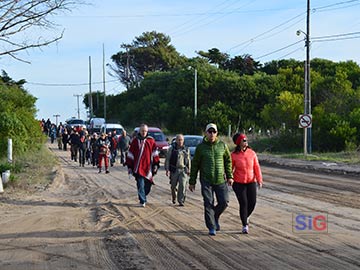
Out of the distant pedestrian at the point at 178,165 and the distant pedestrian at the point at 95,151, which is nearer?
the distant pedestrian at the point at 178,165

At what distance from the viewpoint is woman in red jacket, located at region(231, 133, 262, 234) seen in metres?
10.7

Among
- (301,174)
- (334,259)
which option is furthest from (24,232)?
(301,174)

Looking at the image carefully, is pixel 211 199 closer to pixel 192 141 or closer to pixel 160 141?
pixel 192 141

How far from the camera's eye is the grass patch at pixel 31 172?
1853cm

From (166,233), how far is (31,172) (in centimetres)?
1303

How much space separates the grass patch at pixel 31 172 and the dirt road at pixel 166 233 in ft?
5.71

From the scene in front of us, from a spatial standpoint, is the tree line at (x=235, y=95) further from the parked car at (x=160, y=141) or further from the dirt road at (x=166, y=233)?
the dirt road at (x=166, y=233)

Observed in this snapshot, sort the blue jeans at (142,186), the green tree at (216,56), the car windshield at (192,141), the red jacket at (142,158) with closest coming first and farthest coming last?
the red jacket at (142,158), the blue jeans at (142,186), the car windshield at (192,141), the green tree at (216,56)

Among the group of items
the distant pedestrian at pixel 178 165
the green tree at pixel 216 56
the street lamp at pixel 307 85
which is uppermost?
the green tree at pixel 216 56

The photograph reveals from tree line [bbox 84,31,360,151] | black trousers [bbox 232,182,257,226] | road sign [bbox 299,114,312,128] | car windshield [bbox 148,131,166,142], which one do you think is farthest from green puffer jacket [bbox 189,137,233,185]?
tree line [bbox 84,31,360,151]

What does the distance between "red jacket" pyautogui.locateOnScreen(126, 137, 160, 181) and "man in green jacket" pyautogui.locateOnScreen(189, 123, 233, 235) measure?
355 centimetres

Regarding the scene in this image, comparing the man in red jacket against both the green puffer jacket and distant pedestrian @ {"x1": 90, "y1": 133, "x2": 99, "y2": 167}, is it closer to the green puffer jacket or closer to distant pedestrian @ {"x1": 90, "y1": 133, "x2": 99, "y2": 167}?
the green puffer jacket

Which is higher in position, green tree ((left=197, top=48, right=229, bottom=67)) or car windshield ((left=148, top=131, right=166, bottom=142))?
green tree ((left=197, top=48, right=229, bottom=67))

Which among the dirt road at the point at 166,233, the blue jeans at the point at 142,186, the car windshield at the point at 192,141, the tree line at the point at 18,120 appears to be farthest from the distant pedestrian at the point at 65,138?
the blue jeans at the point at 142,186
